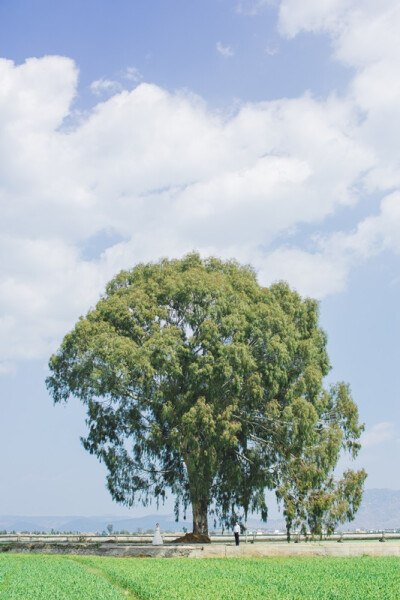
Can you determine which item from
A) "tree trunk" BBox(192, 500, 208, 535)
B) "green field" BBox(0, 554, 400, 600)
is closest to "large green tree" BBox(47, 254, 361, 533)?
"tree trunk" BBox(192, 500, 208, 535)

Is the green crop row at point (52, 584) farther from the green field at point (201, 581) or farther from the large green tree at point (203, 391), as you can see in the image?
the large green tree at point (203, 391)

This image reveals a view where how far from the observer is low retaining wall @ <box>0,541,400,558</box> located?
94.4 ft

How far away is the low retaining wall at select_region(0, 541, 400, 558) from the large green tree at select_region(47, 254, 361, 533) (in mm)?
3637

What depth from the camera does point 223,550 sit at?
2884cm

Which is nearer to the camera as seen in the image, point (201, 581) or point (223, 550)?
point (201, 581)

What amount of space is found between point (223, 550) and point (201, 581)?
38.1 feet

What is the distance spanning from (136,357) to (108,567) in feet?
39.4

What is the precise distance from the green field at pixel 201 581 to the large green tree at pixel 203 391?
365 inches

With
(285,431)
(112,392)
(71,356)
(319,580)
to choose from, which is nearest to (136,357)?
(112,392)

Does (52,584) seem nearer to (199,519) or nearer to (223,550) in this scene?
(223,550)

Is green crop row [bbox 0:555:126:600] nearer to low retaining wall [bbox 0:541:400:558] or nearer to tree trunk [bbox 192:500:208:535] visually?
low retaining wall [bbox 0:541:400:558]

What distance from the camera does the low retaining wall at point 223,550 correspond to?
94.4 feet

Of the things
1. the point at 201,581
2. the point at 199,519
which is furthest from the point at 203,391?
the point at 201,581

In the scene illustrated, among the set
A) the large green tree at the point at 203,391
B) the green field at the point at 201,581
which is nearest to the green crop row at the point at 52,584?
the green field at the point at 201,581
